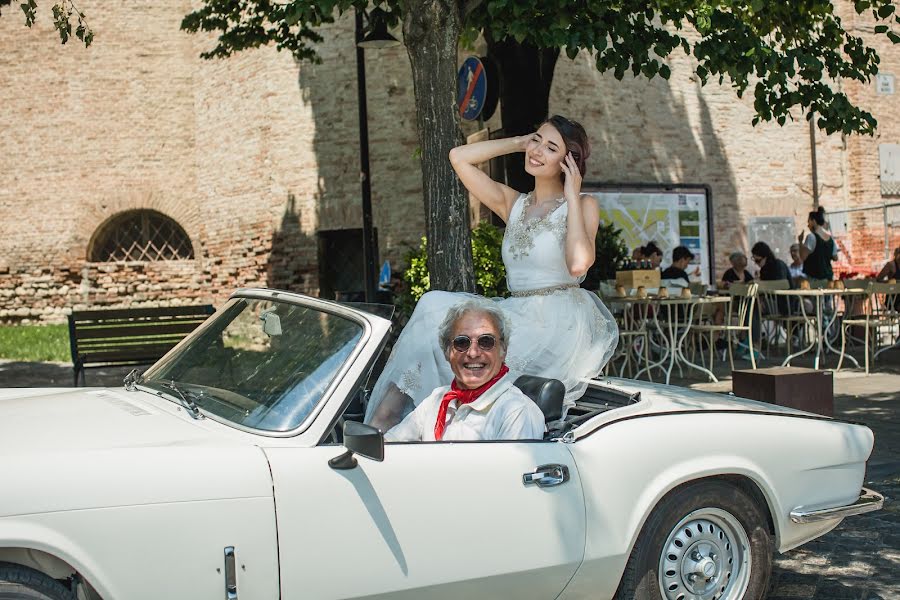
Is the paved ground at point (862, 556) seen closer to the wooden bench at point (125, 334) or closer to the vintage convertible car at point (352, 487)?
the vintage convertible car at point (352, 487)

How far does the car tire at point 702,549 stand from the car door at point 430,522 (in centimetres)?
33

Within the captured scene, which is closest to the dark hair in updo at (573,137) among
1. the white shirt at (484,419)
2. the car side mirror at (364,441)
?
the white shirt at (484,419)

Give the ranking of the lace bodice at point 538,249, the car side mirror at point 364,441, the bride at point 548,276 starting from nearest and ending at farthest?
the car side mirror at point 364,441 < the bride at point 548,276 < the lace bodice at point 538,249

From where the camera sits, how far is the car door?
8.86 feet

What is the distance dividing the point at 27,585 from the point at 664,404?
228 cm

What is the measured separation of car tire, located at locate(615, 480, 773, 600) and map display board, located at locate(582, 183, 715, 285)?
1154cm

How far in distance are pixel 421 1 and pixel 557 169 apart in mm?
2993

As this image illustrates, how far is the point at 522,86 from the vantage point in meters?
11.9

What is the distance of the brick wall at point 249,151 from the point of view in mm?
16406

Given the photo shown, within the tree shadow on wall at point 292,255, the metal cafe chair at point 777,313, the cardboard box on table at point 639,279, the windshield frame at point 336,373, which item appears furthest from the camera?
the tree shadow on wall at point 292,255

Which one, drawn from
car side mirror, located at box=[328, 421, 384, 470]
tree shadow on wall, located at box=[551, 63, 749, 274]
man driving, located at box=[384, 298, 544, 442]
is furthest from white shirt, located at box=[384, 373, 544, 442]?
tree shadow on wall, located at box=[551, 63, 749, 274]

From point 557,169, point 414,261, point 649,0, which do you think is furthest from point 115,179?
point 557,169

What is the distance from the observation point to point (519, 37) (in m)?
7.51

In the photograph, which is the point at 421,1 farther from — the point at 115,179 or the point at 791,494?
the point at 115,179
